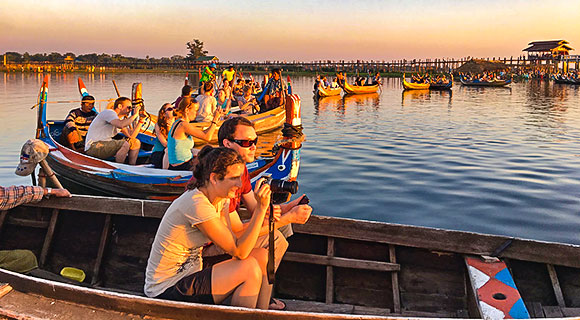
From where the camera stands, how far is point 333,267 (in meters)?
4.44

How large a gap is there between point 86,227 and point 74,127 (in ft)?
16.0

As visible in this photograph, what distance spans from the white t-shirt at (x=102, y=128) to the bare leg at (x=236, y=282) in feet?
19.2

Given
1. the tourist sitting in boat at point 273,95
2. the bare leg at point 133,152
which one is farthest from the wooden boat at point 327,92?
the bare leg at point 133,152

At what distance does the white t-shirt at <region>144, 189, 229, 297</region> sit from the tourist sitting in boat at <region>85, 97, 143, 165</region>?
17.7ft

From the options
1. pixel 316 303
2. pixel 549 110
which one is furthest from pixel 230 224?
pixel 549 110

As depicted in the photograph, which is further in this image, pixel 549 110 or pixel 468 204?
pixel 549 110

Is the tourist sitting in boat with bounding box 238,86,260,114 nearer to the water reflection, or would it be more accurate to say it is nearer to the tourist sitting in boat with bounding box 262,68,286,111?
the tourist sitting in boat with bounding box 262,68,286,111

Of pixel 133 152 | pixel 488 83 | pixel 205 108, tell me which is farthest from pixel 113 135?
pixel 488 83

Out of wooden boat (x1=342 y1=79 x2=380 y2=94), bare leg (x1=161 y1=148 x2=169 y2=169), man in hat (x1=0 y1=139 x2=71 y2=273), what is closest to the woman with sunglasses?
bare leg (x1=161 y1=148 x2=169 y2=169)

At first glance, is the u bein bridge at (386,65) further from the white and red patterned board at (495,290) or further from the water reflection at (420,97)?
the white and red patterned board at (495,290)

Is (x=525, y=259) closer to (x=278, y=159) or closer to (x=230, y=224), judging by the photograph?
(x=230, y=224)

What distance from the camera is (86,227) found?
16.4 ft

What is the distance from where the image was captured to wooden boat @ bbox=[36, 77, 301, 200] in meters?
6.80

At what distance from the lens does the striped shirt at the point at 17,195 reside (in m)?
4.42
